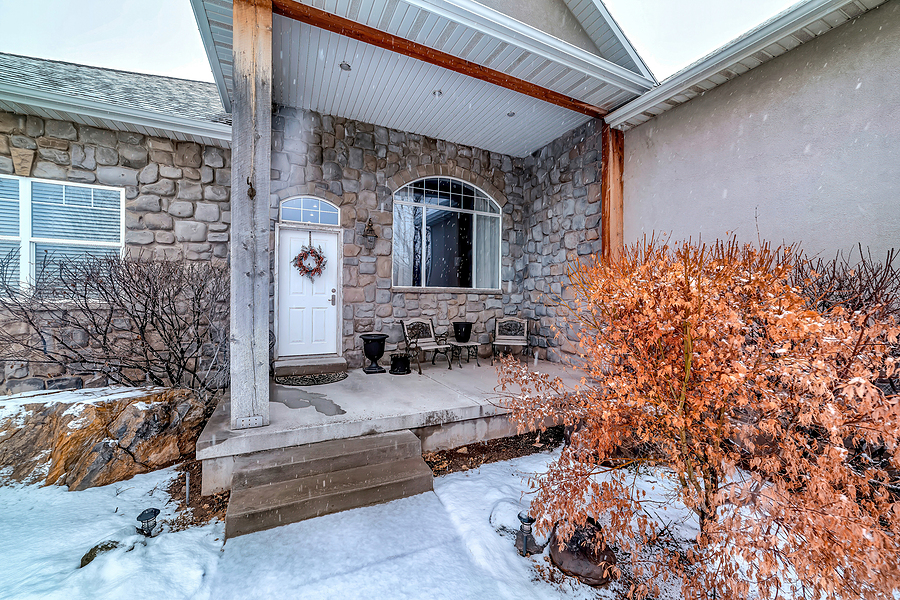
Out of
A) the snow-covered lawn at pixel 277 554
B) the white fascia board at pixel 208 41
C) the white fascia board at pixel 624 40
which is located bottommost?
the snow-covered lawn at pixel 277 554

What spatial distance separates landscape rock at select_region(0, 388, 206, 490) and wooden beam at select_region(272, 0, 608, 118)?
335cm

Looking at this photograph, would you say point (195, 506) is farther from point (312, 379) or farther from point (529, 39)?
point (529, 39)

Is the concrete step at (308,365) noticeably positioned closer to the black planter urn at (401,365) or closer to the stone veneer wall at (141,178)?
the black planter urn at (401,365)

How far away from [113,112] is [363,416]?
13.4 feet

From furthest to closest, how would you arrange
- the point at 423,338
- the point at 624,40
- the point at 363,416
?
1. the point at 423,338
2. the point at 624,40
3. the point at 363,416

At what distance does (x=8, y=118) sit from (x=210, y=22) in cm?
278

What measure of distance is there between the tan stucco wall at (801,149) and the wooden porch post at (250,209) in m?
4.02

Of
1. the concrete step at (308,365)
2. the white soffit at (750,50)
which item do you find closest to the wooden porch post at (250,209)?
the concrete step at (308,365)

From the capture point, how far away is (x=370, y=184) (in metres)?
5.01

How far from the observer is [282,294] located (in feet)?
15.1

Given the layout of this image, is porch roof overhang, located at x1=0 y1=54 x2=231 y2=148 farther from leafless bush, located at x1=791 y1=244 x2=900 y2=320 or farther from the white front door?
leafless bush, located at x1=791 y1=244 x2=900 y2=320

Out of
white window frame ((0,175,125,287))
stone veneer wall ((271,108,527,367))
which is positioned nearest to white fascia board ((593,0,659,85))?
stone veneer wall ((271,108,527,367))

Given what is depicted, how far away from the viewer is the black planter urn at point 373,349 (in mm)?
4575

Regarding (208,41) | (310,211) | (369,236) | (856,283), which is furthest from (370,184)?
(856,283)
